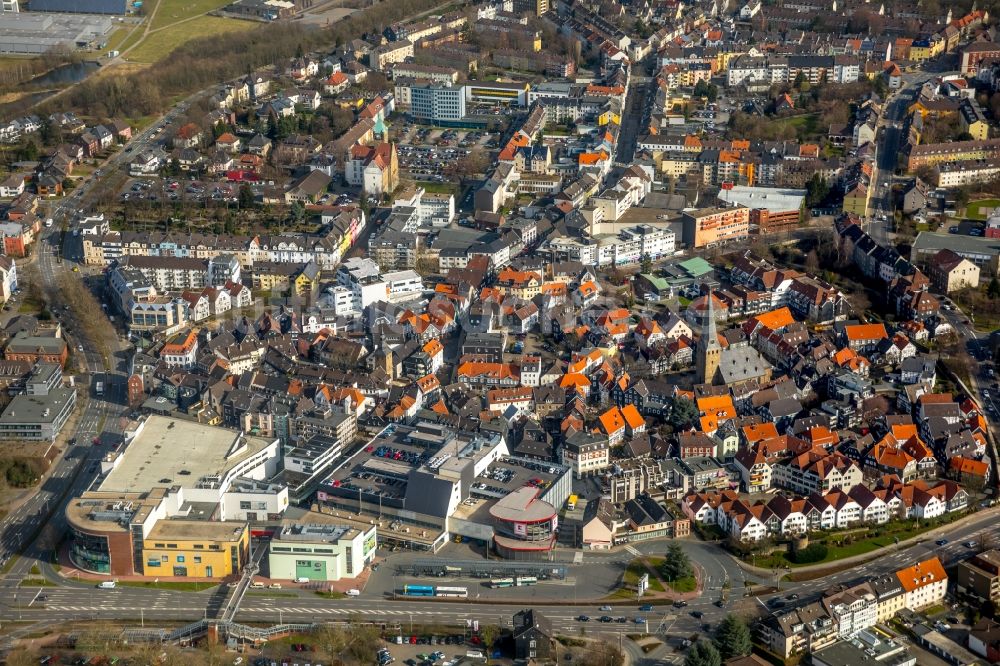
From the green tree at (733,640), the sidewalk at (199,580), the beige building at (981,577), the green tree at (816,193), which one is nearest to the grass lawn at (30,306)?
the sidewalk at (199,580)

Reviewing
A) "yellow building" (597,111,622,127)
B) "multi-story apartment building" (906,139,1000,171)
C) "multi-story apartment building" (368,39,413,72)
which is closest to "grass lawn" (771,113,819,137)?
"multi-story apartment building" (906,139,1000,171)

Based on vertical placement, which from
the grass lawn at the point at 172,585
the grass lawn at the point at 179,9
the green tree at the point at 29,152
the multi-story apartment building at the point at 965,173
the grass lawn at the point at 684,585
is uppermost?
the grass lawn at the point at 179,9

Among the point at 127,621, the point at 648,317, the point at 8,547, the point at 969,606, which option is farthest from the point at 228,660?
the point at 648,317

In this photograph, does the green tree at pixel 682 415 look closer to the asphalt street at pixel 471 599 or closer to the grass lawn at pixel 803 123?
the asphalt street at pixel 471 599

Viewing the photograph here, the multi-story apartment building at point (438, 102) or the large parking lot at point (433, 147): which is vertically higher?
the multi-story apartment building at point (438, 102)

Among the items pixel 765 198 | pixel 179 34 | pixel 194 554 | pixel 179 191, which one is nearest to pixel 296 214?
pixel 179 191

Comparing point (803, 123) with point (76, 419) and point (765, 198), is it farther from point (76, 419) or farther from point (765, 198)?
point (76, 419)

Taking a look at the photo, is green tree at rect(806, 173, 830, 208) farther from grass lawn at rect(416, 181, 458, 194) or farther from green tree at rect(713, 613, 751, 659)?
green tree at rect(713, 613, 751, 659)
